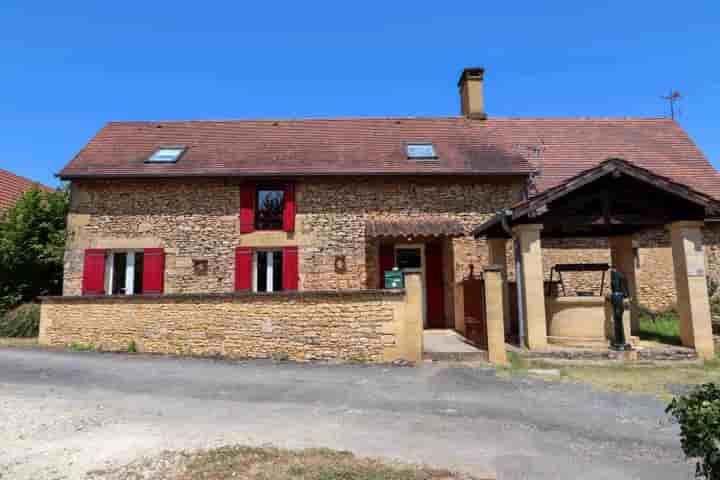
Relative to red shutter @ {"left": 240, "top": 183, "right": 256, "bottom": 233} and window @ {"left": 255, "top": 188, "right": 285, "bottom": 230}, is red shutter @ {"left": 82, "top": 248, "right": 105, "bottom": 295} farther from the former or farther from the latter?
window @ {"left": 255, "top": 188, "right": 285, "bottom": 230}

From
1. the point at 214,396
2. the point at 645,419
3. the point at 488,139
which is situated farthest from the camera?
the point at 488,139

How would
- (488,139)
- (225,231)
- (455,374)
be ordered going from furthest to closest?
1. (488,139)
2. (225,231)
3. (455,374)

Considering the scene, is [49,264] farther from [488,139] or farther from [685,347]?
[685,347]

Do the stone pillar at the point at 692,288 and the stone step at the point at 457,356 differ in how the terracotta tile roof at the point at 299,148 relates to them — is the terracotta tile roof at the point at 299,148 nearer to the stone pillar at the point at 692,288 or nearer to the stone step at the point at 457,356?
the stone pillar at the point at 692,288

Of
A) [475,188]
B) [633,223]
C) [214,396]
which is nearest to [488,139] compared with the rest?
[475,188]

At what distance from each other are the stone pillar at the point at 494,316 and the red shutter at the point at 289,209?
20.4 feet

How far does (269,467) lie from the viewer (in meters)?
3.81

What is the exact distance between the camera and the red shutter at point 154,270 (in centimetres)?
1270

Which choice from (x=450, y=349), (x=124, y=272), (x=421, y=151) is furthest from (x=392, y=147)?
(x=124, y=272)

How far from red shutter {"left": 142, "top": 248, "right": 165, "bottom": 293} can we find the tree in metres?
3.33

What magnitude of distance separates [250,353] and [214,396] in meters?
2.98

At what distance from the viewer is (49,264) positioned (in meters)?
14.2

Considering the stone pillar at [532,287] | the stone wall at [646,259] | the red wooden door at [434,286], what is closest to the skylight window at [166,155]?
the red wooden door at [434,286]

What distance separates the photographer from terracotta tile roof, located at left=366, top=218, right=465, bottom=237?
39.1ft
